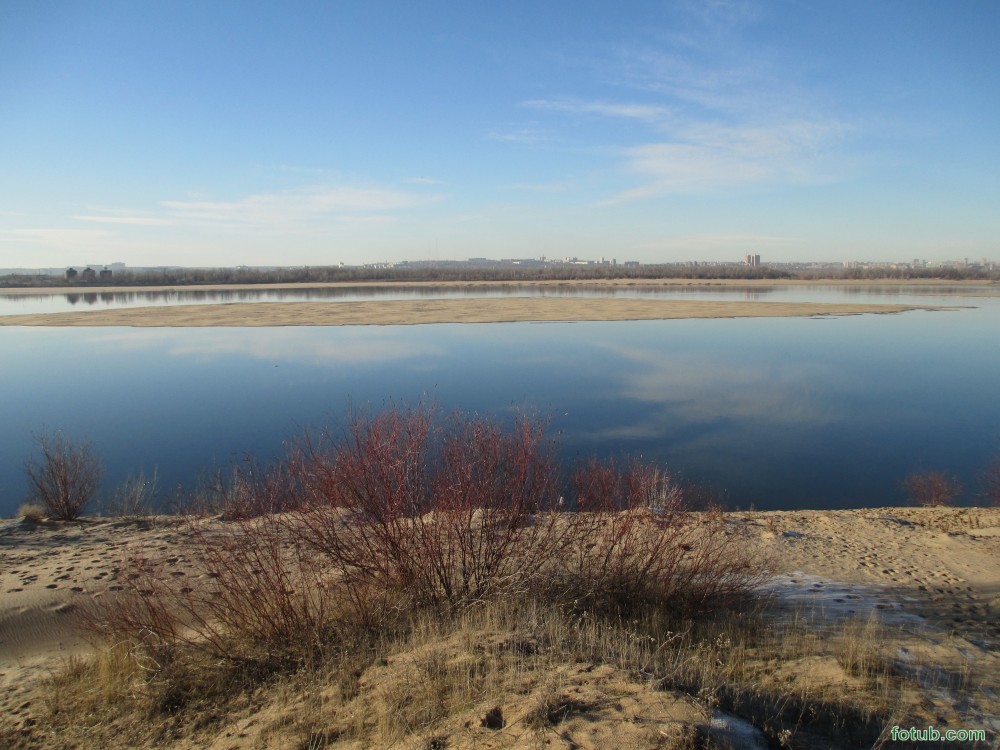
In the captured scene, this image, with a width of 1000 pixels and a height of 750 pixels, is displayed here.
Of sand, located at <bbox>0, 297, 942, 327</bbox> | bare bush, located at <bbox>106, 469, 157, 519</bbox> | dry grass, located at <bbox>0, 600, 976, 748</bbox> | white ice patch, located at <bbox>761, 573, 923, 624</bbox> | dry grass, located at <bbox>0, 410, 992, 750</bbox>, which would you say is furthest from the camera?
sand, located at <bbox>0, 297, 942, 327</bbox>

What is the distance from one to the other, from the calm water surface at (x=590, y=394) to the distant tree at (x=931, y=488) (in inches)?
10.7

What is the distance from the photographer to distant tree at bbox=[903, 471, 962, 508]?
10.3 metres

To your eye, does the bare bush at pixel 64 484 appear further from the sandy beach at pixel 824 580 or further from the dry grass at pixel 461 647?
the dry grass at pixel 461 647

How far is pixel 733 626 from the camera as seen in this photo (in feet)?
16.9

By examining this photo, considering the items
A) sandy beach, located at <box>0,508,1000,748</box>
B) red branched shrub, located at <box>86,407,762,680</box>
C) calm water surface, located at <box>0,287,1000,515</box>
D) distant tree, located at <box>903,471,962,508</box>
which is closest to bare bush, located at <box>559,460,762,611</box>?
red branched shrub, located at <box>86,407,762,680</box>

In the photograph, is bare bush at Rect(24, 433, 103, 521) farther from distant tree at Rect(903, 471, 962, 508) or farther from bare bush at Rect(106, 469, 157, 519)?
distant tree at Rect(903, 471, 962, 508)

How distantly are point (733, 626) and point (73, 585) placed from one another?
637 centimetres

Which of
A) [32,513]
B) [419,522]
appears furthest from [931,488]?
[32,513]

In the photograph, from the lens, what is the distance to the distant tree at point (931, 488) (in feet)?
33.9

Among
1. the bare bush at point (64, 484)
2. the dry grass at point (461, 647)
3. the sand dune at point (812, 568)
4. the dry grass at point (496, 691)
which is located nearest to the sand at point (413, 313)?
the bare bush at point (64, 484)

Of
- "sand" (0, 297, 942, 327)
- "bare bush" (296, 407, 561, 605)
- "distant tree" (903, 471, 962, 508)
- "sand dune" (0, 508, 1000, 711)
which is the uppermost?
"sand" (0, 297, 942, 327)

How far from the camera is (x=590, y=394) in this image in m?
16.8

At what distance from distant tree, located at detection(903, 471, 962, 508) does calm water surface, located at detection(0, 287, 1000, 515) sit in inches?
10.7

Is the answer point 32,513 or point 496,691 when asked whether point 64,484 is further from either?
point 496,691
